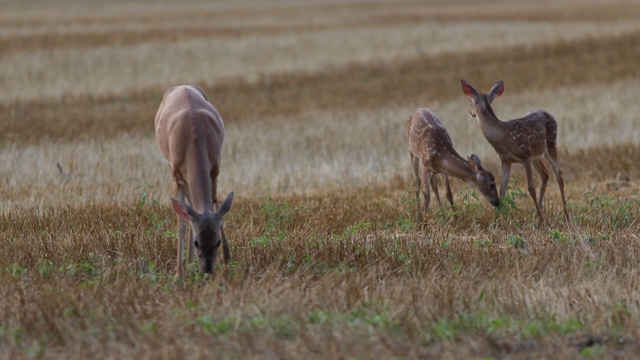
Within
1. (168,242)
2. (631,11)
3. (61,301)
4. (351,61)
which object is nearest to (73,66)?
(351,61)

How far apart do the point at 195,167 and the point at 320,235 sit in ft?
5.93

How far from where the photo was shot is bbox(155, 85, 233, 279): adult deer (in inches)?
304

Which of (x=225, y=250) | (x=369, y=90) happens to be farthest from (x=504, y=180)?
(x=369, y=90)

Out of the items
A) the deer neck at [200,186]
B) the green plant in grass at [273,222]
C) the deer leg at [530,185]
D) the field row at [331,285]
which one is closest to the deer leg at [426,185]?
the field row at [331,285]

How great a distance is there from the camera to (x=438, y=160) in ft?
36.6

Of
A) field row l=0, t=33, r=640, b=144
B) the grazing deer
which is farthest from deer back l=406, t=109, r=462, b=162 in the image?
field row l=0, t=33, r=640, b=144

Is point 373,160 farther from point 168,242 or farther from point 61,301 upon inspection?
A: point 61,301

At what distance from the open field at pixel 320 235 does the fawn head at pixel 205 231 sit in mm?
144

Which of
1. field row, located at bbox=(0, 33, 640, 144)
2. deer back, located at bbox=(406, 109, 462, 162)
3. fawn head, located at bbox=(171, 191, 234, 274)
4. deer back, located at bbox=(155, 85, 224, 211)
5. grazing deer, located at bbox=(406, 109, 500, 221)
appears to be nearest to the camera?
fawn head, located at bbox=(171, 191, 234, 274)

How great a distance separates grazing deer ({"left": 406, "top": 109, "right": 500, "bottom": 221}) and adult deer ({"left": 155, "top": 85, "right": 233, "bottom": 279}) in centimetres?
284

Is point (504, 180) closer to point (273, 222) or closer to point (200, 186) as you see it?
point (273, 222)

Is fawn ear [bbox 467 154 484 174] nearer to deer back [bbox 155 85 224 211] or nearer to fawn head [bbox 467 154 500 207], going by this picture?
fawn head [bbox 467 154 500 207]

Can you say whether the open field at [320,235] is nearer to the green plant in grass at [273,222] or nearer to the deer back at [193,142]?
the green plant in grass at [273,222]

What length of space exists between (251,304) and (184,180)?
2.14 meters
